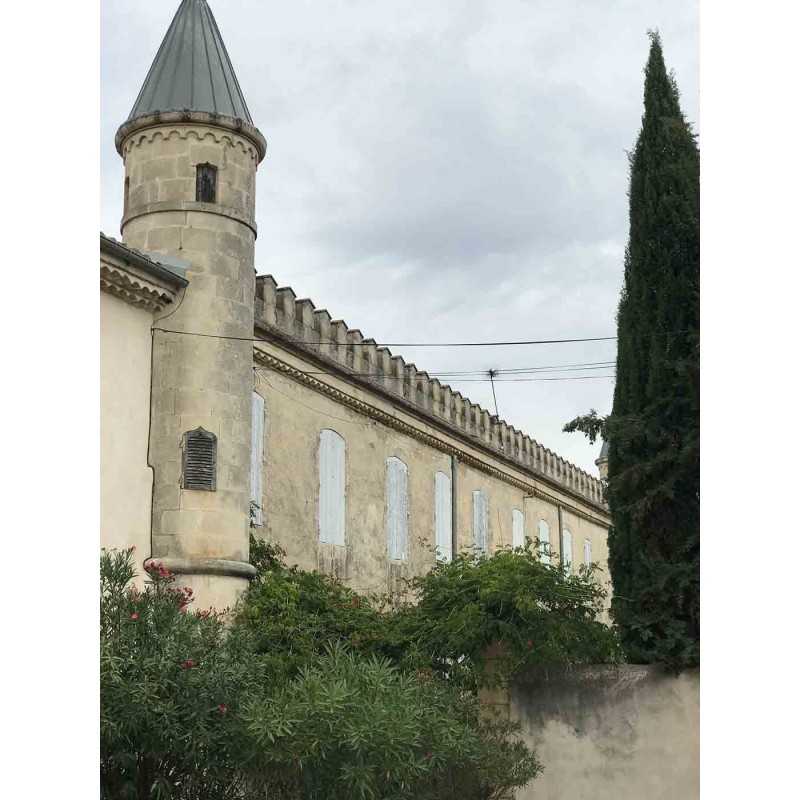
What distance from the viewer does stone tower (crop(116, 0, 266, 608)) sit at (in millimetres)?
13195

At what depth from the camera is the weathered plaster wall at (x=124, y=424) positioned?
12.5 m

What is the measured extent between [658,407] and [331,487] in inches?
290

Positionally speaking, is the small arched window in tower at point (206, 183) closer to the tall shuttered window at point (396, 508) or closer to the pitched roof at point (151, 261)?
the pitched roof at point (151, 261)

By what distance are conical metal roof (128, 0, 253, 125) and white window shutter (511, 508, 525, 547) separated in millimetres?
13279

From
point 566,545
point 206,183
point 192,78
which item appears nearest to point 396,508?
point 206,183

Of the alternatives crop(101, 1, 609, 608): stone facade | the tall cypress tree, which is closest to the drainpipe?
crop(101, 1, 609, 608): stone facade

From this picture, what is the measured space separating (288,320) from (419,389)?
488 centimetres

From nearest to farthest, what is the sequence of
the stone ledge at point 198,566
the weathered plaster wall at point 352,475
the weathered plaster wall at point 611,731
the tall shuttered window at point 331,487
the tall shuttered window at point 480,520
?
the weathered plaster wall at point 611,731
the stone ledge at point 198,566
the weathered plaster wall at point 352,475
the tall shuttered window at point 331,487
the tall shuttered window at point 480,520

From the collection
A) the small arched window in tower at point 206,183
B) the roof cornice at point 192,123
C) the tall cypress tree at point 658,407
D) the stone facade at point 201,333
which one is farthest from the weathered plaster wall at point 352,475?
the roof cornice at point 192,123

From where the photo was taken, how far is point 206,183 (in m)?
14.1

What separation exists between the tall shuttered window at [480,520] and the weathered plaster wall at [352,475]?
187mm

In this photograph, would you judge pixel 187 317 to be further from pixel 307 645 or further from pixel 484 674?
pixel 484 674
